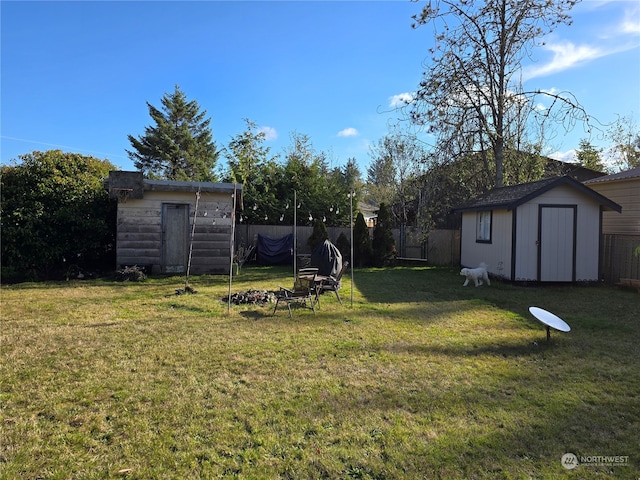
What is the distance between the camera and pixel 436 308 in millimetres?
7164

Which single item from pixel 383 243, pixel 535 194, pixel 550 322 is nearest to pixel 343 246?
pixel 383 243

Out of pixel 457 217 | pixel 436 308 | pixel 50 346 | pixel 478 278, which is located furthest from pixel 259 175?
pixel 50 346

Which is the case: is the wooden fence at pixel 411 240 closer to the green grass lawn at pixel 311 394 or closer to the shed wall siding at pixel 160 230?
the shed wall siding at pixel 160 230

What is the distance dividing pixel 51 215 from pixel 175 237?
3152 mm

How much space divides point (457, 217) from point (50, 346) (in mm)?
15893

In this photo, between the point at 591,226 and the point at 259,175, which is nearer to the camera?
the point at 591,226

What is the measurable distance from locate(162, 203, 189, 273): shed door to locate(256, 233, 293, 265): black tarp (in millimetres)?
3784

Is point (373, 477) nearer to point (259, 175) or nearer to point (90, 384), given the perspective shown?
point (90, 384)

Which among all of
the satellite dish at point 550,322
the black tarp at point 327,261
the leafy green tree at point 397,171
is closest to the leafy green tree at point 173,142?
the leafy green tree at point 397,171

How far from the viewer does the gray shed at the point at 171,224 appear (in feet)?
35.8

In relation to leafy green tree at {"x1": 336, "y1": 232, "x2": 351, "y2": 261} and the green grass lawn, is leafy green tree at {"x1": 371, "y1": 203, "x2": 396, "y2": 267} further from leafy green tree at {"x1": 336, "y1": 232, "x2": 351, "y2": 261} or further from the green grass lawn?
the green grass lawn

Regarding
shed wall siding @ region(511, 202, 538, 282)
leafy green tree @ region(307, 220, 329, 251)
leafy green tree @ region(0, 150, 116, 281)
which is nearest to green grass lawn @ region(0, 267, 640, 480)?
shed wall siding @ region(511, 202, 538, 282)

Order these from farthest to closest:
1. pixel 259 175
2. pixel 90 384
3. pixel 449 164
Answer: pixel 259 175 → pixel 449 164 → pixel 90 384

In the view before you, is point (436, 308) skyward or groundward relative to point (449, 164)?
groundward
